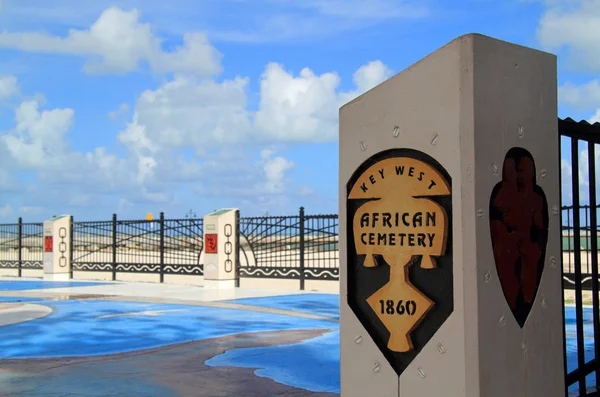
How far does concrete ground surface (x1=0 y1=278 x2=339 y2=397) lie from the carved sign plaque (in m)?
2.91

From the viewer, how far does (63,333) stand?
36.0 feet

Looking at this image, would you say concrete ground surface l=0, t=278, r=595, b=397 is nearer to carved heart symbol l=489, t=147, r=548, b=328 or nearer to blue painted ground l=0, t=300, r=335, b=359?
blue painted ground l=0, t=300, r=335, b=359

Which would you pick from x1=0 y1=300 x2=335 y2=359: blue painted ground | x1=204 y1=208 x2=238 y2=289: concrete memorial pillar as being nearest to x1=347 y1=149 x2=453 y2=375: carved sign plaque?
x1=0 y1=300 x2=335 y2=359: blue painted ground

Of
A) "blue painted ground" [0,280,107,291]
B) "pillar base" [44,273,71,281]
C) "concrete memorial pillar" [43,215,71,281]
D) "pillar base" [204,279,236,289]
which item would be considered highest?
"concrete memorial pillar" [43,215,71,281]

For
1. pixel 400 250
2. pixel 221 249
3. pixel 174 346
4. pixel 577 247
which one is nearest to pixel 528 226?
pixel 400 250

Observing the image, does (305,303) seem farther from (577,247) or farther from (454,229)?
(454,229)

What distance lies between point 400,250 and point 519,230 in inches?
26.3

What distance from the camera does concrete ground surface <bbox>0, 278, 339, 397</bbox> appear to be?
7.04 m

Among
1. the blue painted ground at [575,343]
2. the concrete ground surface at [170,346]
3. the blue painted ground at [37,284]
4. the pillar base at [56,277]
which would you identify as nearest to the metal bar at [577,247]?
the blue painted ground at [575,343]

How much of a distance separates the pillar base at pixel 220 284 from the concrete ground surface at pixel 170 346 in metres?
2.78

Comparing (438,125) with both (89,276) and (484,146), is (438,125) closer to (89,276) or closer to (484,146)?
(484,146)

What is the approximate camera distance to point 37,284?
75.0ft

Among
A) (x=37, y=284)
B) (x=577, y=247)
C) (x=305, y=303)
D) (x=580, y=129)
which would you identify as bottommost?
(x=37, y=284)

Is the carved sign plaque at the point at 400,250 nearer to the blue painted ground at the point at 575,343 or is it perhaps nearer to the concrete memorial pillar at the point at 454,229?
the concrete memorial pillar at the point at 454,229
